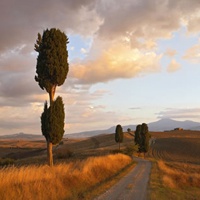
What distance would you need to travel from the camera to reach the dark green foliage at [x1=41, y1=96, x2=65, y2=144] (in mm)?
24859

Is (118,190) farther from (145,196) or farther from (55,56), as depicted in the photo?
(55,56)

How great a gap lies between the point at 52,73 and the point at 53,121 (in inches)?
168

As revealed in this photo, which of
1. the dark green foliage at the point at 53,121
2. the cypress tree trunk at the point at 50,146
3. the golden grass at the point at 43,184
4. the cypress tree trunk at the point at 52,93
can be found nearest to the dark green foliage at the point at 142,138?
the cypress tree trunk at the point at 50,146

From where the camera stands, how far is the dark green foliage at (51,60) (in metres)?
25.7

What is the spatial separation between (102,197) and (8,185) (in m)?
5.00

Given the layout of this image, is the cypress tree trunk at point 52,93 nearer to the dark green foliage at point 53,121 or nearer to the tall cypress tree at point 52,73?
the tall cypress tree at point 52,73

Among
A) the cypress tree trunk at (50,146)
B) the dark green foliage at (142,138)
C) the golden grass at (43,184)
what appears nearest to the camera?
the golden grass at (43,184)

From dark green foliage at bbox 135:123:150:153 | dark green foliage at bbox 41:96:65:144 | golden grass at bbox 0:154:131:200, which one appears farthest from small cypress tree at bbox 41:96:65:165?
dark green foliage at bbox 135:123:150:153

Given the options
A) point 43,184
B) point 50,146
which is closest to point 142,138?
point 50,146

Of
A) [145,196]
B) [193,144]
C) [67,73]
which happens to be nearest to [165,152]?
[193,144]

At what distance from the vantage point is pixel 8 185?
12781 mm

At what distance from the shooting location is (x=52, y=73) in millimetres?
25734

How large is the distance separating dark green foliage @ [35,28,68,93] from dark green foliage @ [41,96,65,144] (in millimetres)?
1826

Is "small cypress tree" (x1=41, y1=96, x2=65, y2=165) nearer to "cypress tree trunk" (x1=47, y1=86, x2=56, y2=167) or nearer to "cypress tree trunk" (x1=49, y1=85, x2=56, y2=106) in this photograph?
"cypress tree trunk" (x1=47, y1=86, x2=56, y2=167)
